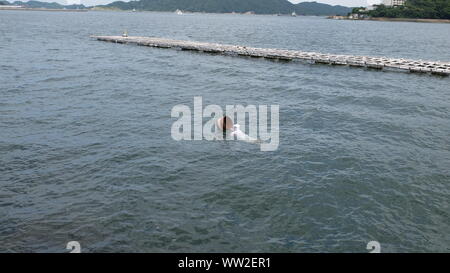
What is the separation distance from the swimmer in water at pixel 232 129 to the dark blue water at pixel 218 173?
216 cm

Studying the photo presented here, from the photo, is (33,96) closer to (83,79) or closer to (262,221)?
(83,79)

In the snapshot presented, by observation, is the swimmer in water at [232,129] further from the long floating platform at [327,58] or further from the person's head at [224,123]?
the long floating platform at [327,58]

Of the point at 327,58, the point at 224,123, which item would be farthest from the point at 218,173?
the point at 327,58

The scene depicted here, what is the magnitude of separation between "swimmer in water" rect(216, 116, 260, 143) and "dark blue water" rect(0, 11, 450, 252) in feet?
7.09

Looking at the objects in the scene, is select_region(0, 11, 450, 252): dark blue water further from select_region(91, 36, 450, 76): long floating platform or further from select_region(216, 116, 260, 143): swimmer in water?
select_region(91, 36, 450, 76): long floating platform

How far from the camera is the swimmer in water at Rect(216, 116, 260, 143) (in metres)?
28.3

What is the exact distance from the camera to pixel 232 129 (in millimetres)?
30031

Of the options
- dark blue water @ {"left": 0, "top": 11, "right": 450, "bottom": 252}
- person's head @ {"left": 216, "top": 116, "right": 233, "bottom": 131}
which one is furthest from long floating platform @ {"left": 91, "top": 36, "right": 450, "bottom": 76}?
person's head @ {"left": 216, "top": 116, "right": 233, "bottom": 131}

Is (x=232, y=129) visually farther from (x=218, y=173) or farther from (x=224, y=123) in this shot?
(x=218, y=173)

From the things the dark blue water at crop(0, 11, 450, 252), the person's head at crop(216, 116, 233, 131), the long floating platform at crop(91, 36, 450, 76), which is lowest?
the dark blue water at crop(0, 11, 450, 252)

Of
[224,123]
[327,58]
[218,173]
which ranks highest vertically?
[327,58]

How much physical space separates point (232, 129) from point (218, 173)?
7.91 m

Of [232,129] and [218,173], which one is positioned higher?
[232,129]
